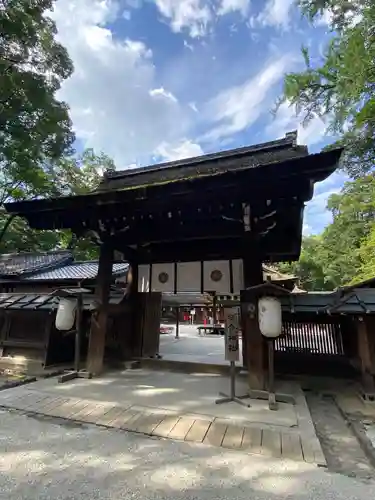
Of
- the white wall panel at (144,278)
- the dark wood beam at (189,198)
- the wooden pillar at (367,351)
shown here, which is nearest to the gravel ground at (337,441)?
the wooden pillar at (367,351)

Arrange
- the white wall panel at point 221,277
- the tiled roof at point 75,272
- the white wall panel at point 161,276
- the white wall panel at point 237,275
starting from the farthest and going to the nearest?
the tiled roof at point 75,272
the white wall panel at point 161,276
the white wall panel at point 221,277
the white wall panel at point 237,275

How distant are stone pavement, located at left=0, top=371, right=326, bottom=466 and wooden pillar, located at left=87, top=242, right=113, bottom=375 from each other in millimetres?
824

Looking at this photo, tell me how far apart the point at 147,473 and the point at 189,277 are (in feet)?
12.8

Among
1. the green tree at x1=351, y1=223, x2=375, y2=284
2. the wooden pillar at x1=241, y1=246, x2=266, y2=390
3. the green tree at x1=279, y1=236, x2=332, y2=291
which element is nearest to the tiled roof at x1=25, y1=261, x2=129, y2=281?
the wooden pillar at x1=241, y1=246, x2=266, y2=390

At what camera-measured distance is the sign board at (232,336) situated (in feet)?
13.3

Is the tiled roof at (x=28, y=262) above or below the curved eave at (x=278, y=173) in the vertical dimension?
above

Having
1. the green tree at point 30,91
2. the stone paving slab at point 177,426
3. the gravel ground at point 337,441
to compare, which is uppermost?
the green tree at point 30,91

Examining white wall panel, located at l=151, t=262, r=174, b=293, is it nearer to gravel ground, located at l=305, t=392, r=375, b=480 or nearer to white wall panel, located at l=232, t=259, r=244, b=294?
white wall panel, located at l=232, t=259, r=244, b=294

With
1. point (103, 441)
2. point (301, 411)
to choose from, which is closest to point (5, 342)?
point (103, 441)

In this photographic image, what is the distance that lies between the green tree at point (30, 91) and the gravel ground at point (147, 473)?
35.6ft

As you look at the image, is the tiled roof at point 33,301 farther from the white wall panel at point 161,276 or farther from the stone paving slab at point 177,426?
the stone paving slab at point 177,426

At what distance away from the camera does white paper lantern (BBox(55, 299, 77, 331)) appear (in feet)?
16.5

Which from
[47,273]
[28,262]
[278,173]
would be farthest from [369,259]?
[28,262]

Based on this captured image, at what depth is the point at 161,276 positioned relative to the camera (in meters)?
6.24
